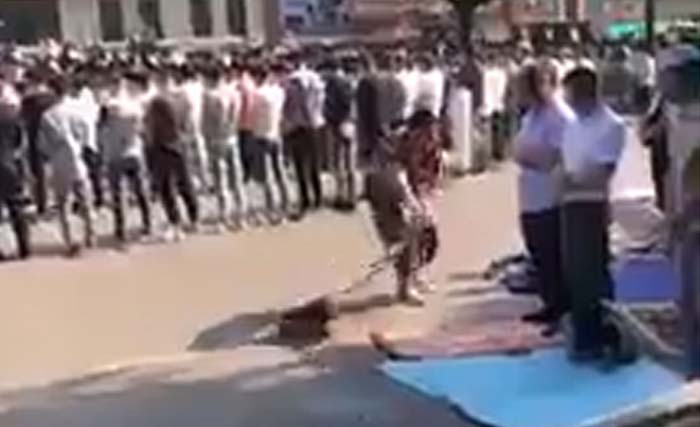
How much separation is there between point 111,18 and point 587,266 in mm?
58650

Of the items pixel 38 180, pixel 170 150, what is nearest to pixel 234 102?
pixel 170 150

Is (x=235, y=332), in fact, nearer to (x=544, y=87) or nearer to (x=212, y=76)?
(x=544, y=87)

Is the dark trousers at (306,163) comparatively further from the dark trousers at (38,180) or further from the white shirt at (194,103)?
the dark trousers at (38,180)

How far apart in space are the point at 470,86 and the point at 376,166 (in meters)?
10.6

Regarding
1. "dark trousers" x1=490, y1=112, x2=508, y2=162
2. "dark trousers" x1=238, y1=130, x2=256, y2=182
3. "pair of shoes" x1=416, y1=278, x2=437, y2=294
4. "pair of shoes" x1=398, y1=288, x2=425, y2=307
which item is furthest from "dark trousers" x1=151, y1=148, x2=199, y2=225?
"dark trousers" x1=490, y1=112, x2=508, y2=162

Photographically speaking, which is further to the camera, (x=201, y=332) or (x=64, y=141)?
(x=64, y=141)

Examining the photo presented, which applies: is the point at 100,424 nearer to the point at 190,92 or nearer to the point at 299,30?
the point at 190,92

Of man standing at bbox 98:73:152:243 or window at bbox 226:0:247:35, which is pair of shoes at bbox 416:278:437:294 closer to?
man standing at bbox 98:73:152:243

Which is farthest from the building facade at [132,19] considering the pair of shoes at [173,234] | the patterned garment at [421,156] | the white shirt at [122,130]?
the patterned garment at [421,156]

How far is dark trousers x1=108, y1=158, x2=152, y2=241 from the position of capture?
1873 cm

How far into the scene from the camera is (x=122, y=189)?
62.5 feet

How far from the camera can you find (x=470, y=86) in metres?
25.3

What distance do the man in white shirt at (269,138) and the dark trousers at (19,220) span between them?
2694mm

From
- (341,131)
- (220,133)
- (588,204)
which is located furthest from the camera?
(341,131)
